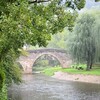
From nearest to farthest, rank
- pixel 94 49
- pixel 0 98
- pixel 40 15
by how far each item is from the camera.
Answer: pixel 40 15, pixel 0 98, pixel 94 49

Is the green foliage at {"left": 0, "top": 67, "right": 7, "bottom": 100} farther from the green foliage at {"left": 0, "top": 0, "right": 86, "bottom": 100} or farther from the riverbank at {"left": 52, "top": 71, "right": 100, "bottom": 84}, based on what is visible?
the riverbank at {"left": 52, "top": 71, "right": 100, "bottom": 84}

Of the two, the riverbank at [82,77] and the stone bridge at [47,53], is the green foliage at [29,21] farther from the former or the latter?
the stone bridge at [47,53]

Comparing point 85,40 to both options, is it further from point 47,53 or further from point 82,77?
point 47,53

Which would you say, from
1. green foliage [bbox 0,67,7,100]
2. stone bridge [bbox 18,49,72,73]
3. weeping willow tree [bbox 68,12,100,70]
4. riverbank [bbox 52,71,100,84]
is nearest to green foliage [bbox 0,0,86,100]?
green foliage [bbox 0,67,7,100]

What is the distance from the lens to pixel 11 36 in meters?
13.6

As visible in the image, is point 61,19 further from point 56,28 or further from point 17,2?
point 17,2

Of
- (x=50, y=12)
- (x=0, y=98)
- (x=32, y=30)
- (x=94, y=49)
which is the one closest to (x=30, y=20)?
(x=32, y=30)

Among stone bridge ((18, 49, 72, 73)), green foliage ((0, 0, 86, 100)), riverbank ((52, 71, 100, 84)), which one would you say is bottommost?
riverbank ((52, 71, 100, 84))

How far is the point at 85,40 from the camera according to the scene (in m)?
51.6

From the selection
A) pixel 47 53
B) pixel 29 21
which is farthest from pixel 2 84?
pixel 47 53

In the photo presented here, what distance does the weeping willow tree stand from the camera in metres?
51.2

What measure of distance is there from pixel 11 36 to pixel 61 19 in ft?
9.35

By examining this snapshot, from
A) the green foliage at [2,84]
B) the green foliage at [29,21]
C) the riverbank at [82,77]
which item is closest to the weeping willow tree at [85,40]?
the riverbank at [82,77]

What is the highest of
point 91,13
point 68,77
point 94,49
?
point 91,13
